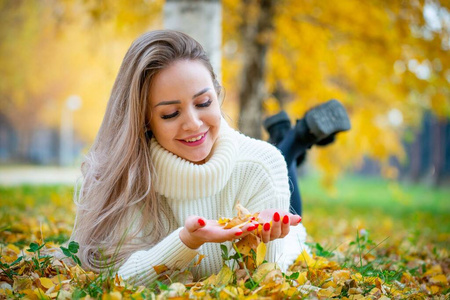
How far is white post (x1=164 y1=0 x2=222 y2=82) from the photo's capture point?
12.7ft

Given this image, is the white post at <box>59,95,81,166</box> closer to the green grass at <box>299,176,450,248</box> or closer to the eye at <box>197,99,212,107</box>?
the green grass at <box>299,176,450,248</box>

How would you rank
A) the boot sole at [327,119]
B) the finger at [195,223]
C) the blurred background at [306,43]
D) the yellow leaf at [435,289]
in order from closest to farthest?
the finger at [195,223] → the yellow leaf at [435,289] → the boot sole at [327,119] → the blurred background at [306,43]

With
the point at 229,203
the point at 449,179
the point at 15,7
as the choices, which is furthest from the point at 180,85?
the point at 449,179

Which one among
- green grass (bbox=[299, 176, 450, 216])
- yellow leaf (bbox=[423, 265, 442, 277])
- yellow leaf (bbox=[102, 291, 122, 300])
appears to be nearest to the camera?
yellow leaf (bbox=[102, 291, 122, 300])

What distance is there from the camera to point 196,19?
3873 mm

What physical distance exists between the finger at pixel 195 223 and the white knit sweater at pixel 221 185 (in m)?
0.34

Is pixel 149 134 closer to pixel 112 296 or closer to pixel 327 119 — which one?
pixel 112 296

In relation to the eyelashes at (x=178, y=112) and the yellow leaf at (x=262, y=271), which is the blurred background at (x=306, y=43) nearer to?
the eyelashes at (x=178, y=112)

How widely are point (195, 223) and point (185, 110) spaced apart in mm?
591

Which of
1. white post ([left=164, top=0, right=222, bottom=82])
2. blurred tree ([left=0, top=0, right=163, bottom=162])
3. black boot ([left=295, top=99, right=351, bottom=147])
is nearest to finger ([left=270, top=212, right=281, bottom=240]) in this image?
black boot ([left=295, top=99, right=351, bottom=147])

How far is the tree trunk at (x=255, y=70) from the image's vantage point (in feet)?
20.0

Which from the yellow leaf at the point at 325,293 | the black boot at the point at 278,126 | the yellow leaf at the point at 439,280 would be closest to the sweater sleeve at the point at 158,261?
the yellow leaf at the point at 325,293

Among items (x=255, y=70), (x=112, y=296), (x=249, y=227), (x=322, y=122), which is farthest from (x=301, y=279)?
(x=255, y=70)

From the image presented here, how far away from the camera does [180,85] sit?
1958 millimetres
